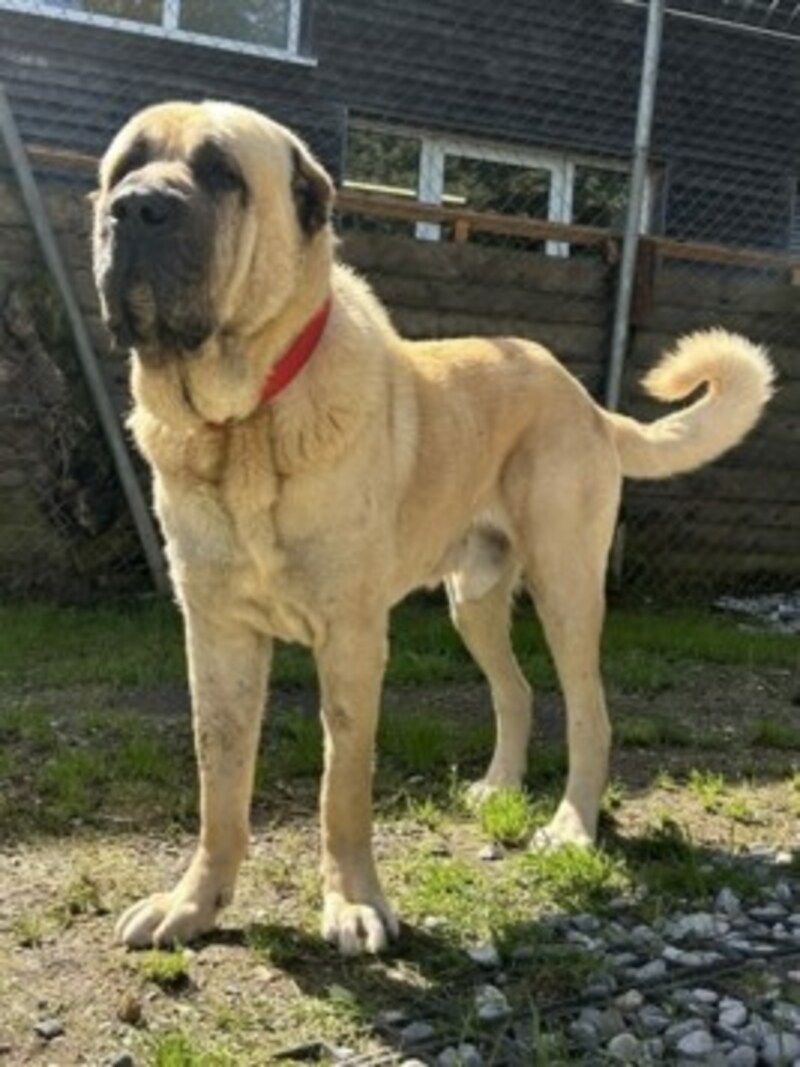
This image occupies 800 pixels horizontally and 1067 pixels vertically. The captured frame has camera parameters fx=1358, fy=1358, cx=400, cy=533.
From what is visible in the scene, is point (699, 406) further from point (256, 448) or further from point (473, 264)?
point (473, 264)

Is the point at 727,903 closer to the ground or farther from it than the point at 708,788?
farther from it

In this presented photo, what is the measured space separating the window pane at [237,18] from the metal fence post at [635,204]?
540 cm

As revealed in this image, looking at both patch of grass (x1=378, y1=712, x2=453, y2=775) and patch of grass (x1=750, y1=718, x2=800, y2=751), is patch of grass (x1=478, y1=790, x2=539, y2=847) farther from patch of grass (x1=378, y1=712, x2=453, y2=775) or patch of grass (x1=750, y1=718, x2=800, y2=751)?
patch of grass (x1=750, y1=718, x2=800, y2=751)

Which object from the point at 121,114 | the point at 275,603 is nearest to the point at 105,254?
the point at 275,603

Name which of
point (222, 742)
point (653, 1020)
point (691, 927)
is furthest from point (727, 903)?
point (222, 742)

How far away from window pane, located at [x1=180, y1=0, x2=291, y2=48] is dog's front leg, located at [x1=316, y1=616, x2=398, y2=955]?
946cm

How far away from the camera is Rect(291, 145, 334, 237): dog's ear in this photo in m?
2.97

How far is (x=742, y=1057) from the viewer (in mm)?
2469

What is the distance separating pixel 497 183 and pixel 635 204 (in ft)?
21.5

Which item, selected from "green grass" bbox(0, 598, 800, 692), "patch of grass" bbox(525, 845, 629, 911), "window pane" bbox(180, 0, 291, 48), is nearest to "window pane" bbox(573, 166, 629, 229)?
"window pane" bbox(180, 0, 291, 48)

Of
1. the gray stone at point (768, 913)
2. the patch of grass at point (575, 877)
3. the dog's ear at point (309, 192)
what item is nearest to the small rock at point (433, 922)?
the patch of grass at point (575, 877)

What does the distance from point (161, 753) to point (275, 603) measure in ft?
4.81

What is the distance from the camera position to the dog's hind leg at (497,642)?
415 cm

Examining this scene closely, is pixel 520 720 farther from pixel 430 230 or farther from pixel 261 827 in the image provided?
pixel 430 230
